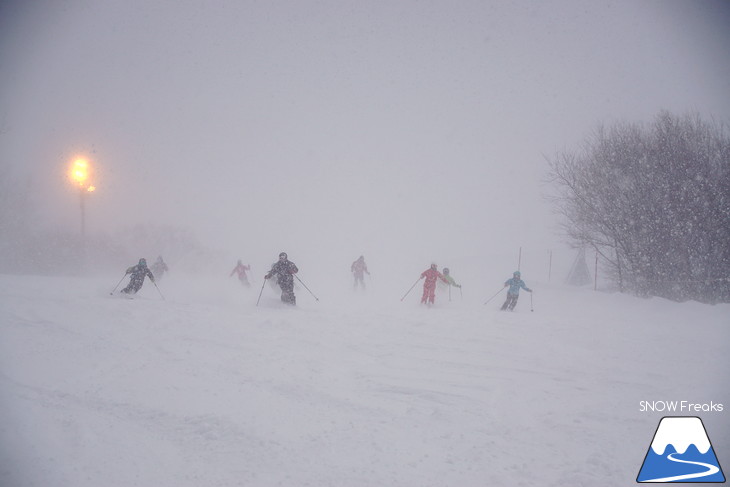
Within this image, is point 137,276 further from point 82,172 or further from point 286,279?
point 82,172

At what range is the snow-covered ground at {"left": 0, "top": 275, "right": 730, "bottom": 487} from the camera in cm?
353

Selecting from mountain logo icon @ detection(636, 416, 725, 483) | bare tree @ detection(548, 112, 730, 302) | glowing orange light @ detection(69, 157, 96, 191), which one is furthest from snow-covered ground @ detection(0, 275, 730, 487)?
glowing orange light @ detection(69, 157, 96, 191)

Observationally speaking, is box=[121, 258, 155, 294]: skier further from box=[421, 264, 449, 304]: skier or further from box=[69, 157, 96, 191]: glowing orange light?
box=[69, 157, 96, 191]: glowing orange light

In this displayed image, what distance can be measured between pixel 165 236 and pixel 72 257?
11.2 metres

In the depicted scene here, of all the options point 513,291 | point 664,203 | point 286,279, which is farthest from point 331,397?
point 664,203

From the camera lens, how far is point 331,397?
16.4 feet

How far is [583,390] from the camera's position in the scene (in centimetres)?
534

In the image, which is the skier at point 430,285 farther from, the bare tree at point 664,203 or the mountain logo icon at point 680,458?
the bare tree at point 664,203

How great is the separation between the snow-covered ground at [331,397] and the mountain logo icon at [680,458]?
0.14 metres

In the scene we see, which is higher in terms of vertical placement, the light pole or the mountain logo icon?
the light pole

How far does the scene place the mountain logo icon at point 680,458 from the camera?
348 cm

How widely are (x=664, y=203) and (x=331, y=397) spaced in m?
17.0

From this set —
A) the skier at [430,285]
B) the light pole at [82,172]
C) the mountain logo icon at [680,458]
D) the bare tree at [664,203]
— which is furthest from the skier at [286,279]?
the light pole at [82,172]

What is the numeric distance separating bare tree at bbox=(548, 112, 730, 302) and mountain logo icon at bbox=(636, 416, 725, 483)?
14.0 meters
